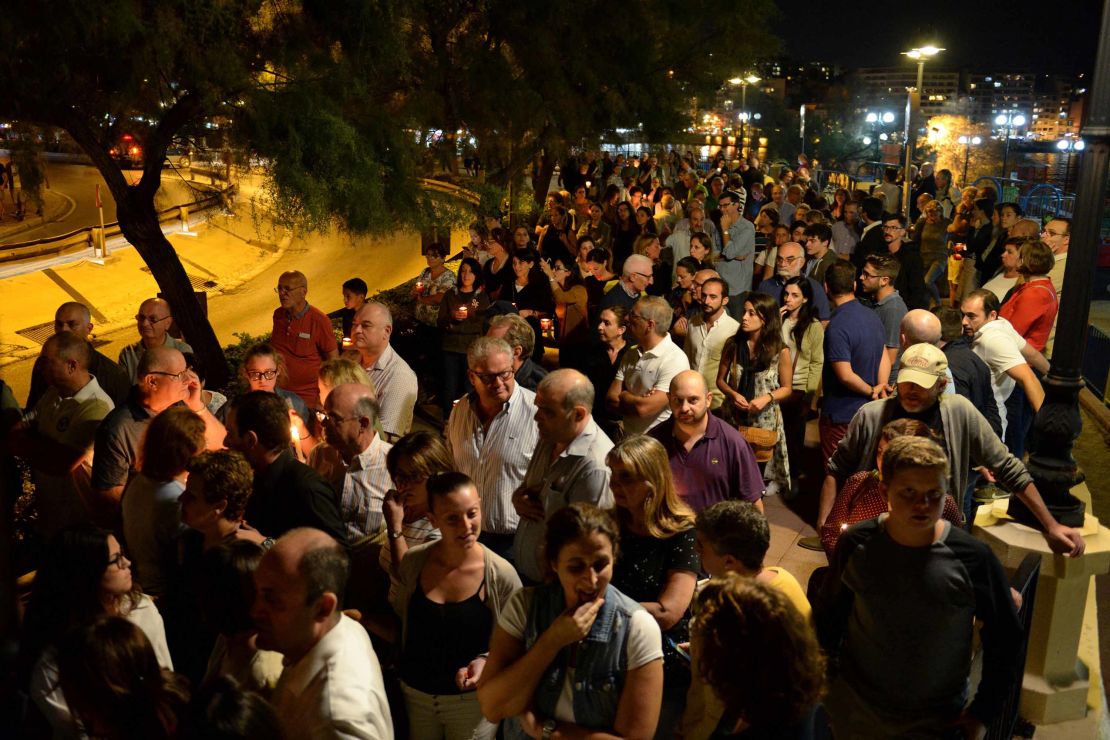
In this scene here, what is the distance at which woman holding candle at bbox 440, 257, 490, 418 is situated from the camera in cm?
897

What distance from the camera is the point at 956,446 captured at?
5.09 m

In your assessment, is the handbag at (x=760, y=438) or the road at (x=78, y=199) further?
the road at (x=78, y=199)

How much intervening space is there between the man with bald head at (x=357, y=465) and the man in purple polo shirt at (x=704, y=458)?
4.91 ft

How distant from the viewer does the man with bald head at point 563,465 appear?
15.4 feet

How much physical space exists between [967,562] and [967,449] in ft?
5.40

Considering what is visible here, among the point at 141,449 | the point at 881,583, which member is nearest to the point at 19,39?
the point at 141,449

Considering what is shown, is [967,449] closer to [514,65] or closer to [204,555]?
[204,555]

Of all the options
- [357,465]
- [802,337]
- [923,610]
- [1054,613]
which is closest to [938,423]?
[1054,613]

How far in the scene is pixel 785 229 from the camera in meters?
11.3

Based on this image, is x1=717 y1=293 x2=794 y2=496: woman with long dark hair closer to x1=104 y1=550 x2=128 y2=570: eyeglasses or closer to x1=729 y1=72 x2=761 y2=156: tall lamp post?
x1=104 y1=550 x2=128 y2=570: eyeglasses

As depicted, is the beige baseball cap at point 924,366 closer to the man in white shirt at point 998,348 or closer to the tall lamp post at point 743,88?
the man in white shirt at point 998,348

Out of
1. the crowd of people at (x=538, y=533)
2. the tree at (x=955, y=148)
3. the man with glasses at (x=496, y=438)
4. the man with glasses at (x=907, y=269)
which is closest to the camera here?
the crowd of people at (x=538, y=533)

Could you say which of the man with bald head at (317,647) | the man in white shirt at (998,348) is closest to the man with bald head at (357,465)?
the man with bald head at (317,647)

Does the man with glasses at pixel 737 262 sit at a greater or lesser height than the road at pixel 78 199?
greater
